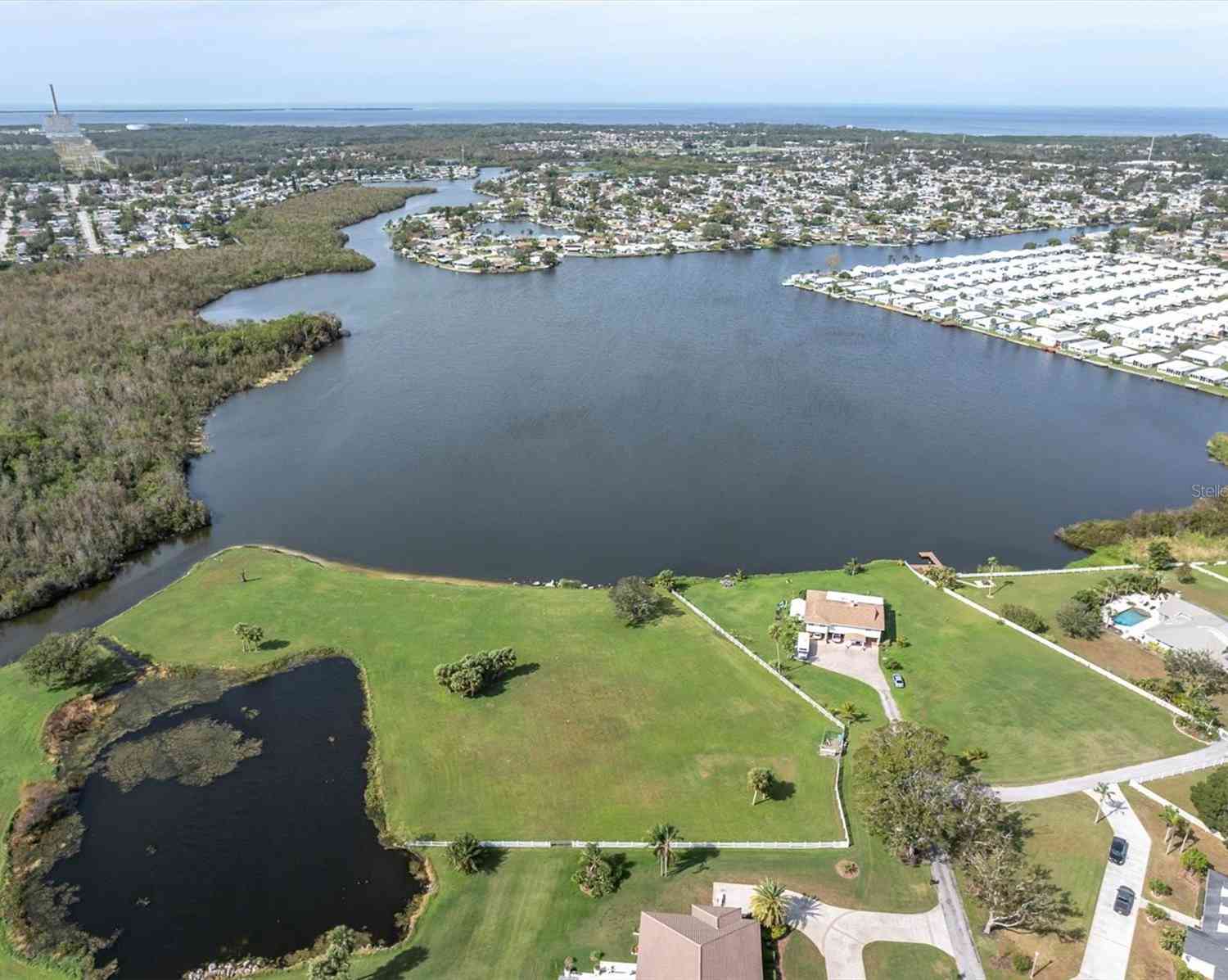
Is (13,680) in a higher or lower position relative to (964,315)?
lower

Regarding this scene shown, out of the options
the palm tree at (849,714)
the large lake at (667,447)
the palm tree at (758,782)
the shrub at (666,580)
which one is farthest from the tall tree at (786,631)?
the palm tree at (758,782)

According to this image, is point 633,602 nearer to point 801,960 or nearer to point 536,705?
point 536,705

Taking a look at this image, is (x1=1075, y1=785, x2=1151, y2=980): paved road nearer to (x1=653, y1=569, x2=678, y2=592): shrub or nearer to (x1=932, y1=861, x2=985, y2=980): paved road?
(x1=932, y1=861, x2=985, y2=980): paved road

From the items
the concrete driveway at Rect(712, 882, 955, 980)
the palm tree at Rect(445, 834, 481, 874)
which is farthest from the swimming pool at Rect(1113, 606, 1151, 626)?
the palm tree at Rect(445, 834, 481, 874)

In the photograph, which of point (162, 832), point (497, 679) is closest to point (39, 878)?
point (162, 832)

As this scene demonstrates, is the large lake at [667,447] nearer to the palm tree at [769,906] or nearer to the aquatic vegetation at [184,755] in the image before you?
the aquatic vegetation at [184,755]

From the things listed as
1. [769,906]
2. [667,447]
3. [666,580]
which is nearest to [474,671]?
[666,580]

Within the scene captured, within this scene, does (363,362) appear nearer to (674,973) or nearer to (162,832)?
(162,832)
